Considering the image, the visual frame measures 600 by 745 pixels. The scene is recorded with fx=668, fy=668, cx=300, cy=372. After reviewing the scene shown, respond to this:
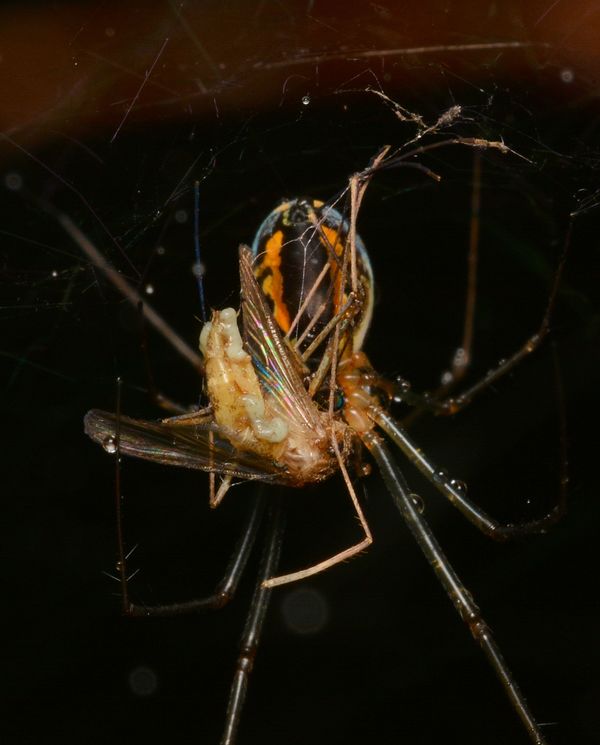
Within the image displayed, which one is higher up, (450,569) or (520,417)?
(520,417)

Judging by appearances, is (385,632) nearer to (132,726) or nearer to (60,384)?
(132,726)

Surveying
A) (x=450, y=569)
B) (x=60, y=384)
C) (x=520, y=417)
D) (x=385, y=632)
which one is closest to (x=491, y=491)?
(x=450, y=569)

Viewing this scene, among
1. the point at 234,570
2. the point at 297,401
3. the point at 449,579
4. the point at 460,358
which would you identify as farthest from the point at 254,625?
the point at 460,358

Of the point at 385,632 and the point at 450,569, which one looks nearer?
the point at 450,569

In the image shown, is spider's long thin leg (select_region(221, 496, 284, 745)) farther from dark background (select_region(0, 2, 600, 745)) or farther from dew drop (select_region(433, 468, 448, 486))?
dew drop (select_region(433, 468, 448, 486))

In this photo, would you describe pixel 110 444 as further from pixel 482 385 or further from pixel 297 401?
pixel 482 385

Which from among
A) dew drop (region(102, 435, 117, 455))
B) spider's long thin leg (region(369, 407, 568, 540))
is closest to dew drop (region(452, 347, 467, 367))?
spider's long thin leg (region(369, 407, 568, 540))
